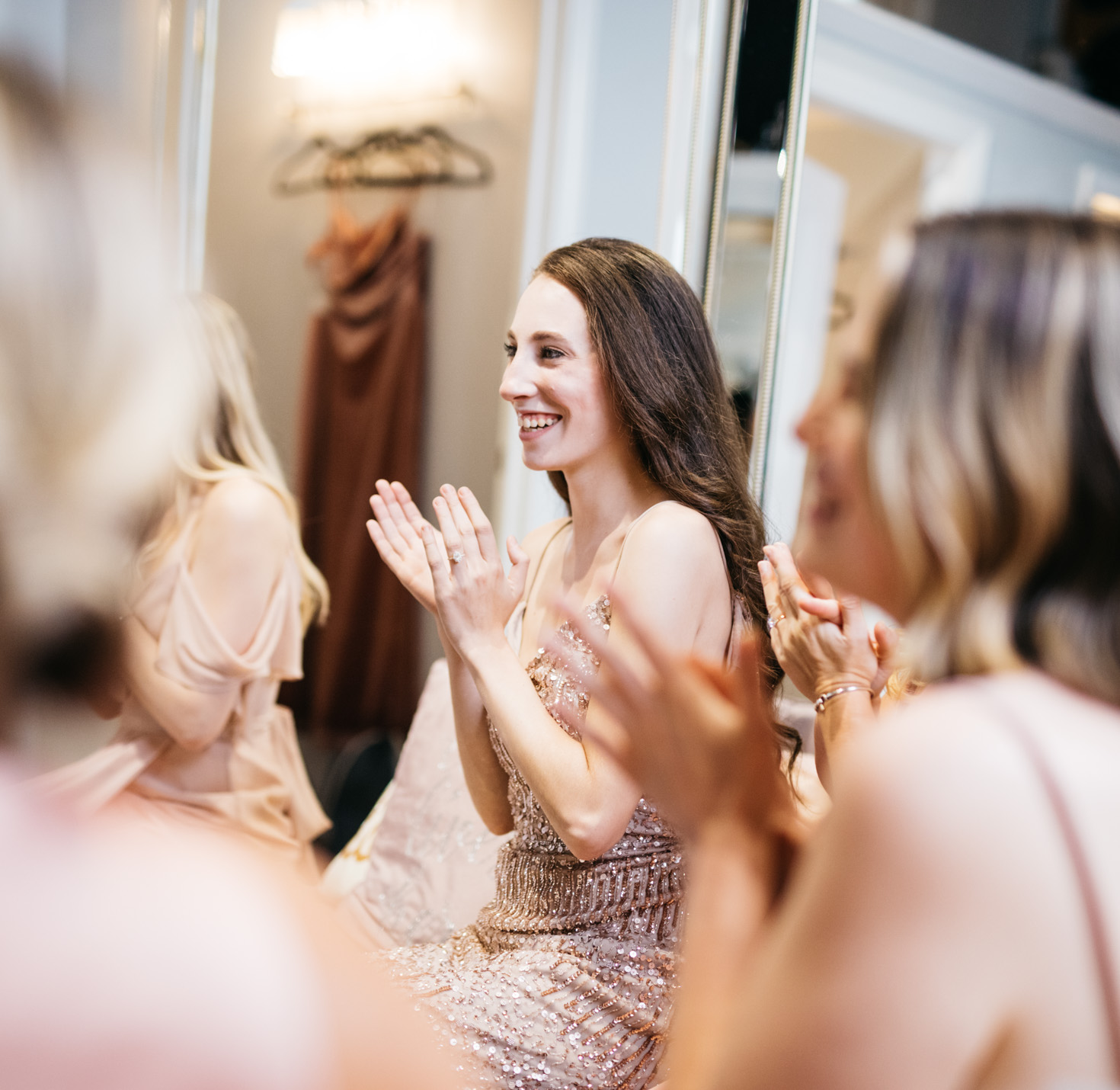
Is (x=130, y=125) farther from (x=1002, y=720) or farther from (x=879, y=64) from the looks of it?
(x=879, y=64)

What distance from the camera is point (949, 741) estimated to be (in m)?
0.61

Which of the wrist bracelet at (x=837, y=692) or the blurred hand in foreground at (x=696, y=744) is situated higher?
the blurred hand in foreground at (x=696, y=744)

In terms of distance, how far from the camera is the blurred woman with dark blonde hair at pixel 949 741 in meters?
0.59

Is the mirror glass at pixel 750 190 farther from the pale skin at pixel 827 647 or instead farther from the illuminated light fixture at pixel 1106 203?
the pale skin at pixel 827 647

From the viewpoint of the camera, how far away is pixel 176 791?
6.97 ft

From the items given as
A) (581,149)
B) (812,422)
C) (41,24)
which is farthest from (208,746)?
(41,24)

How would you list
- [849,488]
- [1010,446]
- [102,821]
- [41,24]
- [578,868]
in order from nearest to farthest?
[102,821]
[1010,446]
[849,488]
[578,868]
[41,24]

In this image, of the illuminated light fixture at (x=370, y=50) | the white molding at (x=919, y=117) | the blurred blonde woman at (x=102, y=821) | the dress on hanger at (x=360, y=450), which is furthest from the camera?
the dress on hanger at (x=360, y=450)

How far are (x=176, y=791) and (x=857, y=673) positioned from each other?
1.40 m

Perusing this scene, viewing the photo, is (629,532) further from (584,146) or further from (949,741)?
(584,146)

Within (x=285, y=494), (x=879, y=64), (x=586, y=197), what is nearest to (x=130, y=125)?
(x=285, y=494)

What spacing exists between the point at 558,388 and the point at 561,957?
79 centimetres

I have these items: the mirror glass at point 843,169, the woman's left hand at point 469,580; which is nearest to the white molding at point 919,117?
the mirror glass at point 843,169

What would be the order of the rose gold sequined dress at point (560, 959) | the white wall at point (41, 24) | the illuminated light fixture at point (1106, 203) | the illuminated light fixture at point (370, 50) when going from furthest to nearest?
the white wall at point (41, 24), the illuminated light fixture at point (370, 50), the illuminated light fixture at point (1106, 203), the rose gold sequined dress at point (560, 959)
